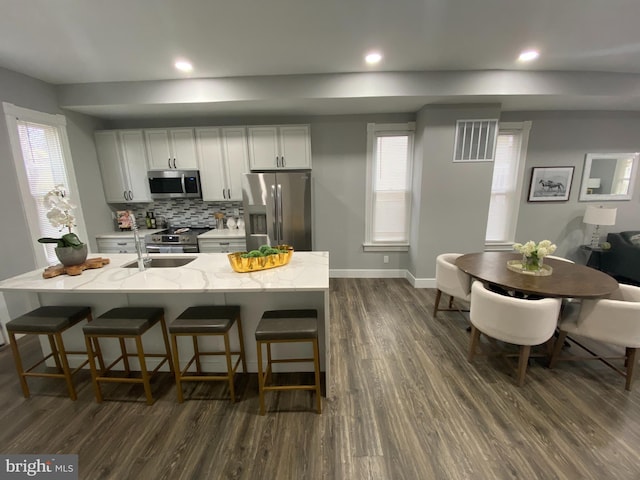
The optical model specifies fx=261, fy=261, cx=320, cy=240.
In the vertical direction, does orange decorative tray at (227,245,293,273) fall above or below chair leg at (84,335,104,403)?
above

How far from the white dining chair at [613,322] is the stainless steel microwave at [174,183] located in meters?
4.38

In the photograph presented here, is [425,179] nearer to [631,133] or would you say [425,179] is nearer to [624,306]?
[624,306]

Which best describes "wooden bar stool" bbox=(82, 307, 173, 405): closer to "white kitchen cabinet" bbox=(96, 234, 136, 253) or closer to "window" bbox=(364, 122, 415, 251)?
"white kitchen cabinet" bbox=(96, 234, 136, 253)

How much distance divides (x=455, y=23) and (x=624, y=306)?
2.41m

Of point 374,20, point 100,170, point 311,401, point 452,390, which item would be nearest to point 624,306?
point 452,390

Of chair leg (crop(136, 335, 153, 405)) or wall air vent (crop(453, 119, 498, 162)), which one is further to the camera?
wall air vent (crop(453, 119, 498, 162))

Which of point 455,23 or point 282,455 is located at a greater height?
point 455,23

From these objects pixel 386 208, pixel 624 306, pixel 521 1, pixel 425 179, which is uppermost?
pixel 521 1

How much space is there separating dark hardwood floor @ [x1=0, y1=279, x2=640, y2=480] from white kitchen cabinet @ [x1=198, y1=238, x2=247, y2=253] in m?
1.87

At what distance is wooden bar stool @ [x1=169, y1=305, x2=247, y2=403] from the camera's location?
68.6 inches

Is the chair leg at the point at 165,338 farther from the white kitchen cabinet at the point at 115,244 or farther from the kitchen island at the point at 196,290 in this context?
the white kitchen cabinet at the point at 115,244

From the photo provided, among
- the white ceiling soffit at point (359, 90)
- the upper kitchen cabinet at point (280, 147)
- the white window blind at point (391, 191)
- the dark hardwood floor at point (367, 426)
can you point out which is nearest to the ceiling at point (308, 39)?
the white ceiling soffit at point (359, 90)

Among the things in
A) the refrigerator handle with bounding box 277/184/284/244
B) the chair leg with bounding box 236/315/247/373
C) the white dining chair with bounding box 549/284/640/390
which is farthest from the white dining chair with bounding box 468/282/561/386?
the refrigerator handle with bounding box 277/184/284/244

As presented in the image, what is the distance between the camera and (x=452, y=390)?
1987 mm
